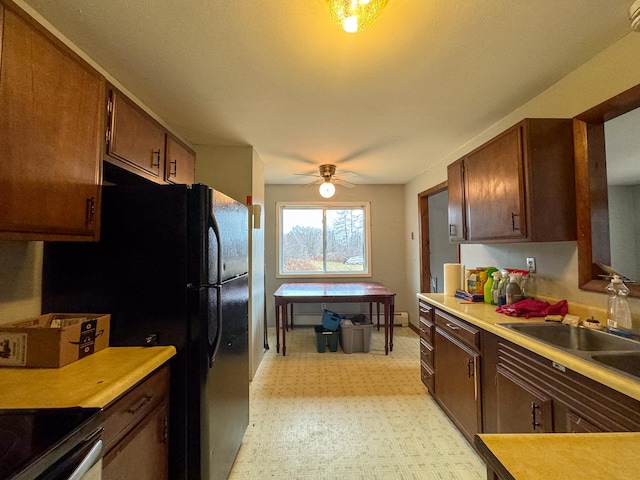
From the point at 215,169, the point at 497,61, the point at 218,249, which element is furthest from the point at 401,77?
the point at 215,169

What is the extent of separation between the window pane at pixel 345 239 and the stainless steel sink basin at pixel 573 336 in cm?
345

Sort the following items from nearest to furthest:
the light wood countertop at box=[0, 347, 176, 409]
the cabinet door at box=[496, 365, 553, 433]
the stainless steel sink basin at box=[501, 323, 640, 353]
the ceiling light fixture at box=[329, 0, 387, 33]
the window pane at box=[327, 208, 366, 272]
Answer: the light wood countertop at box=[0, 347, 176, 409] → the ceiling light fixture at box=[329, 0, 387, 33] → the cabinet door at box=[496, 365, 553, 433] → the stainless steel sink basin at box=[501, 323, 640, 353] → the window pane at box=[327, 208, 366, 272]

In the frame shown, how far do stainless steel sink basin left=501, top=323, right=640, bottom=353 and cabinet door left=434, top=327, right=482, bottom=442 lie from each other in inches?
12.7

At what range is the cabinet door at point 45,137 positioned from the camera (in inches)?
37.9

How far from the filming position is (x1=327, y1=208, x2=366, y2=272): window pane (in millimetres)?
5027

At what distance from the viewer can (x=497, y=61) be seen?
1645mm

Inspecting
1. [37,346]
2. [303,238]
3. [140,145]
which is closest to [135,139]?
[140,145]

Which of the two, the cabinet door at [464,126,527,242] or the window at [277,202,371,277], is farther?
the window at [277,202,371,277]

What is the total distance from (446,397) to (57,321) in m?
2.43

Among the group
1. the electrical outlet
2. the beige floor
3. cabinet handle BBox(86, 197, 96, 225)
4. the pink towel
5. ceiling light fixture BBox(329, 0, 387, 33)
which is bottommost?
the beige floor

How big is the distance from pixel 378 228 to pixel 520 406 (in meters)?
3.74

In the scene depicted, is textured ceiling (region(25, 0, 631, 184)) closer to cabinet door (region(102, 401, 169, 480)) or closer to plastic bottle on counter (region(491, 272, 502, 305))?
plastic bottle on counter (region(491, 272, 502, 305))

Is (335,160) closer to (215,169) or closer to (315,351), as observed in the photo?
(215,169)

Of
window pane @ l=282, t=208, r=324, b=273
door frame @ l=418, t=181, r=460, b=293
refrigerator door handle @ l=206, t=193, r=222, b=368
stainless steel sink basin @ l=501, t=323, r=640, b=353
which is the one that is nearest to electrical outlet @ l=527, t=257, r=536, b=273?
stainless steel sink basin @ l=501, t=323, r=640, b=353
